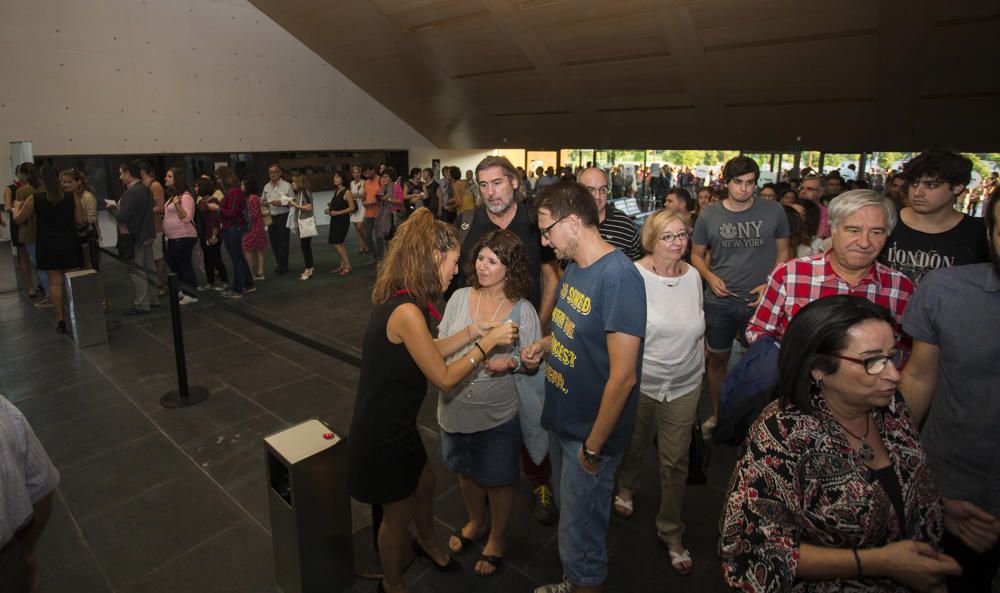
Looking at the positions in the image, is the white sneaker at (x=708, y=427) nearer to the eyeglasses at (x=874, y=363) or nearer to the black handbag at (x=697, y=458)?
the black handbag at (x=697, y=458)

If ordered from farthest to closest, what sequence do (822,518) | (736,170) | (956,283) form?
(736,170) < (956,283) < (822,518)

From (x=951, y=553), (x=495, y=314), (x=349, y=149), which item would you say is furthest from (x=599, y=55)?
(x=951, y=553)

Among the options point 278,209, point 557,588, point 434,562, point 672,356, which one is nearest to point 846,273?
point 672,356

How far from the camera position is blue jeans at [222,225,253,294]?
7840 millimetres

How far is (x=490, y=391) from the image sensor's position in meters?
2.52

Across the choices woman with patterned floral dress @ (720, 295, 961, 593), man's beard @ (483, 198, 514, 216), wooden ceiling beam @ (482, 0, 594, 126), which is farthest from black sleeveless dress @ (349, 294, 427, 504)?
wooden ceiling beam @ (482, 0, 594, 126)

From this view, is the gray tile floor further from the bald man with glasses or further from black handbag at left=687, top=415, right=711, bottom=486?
the bald man with glasses

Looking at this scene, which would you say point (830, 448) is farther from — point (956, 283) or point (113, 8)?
point (113, 8)

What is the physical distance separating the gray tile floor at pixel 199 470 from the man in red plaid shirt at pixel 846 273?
140 cm

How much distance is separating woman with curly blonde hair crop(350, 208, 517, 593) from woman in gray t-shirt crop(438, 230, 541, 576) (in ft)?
0.57

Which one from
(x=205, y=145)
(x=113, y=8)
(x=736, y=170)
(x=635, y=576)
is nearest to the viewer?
(x=635, y=576)

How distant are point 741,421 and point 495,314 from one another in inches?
44.9

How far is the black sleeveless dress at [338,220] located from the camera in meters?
9.15

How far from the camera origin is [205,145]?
1307 cm
